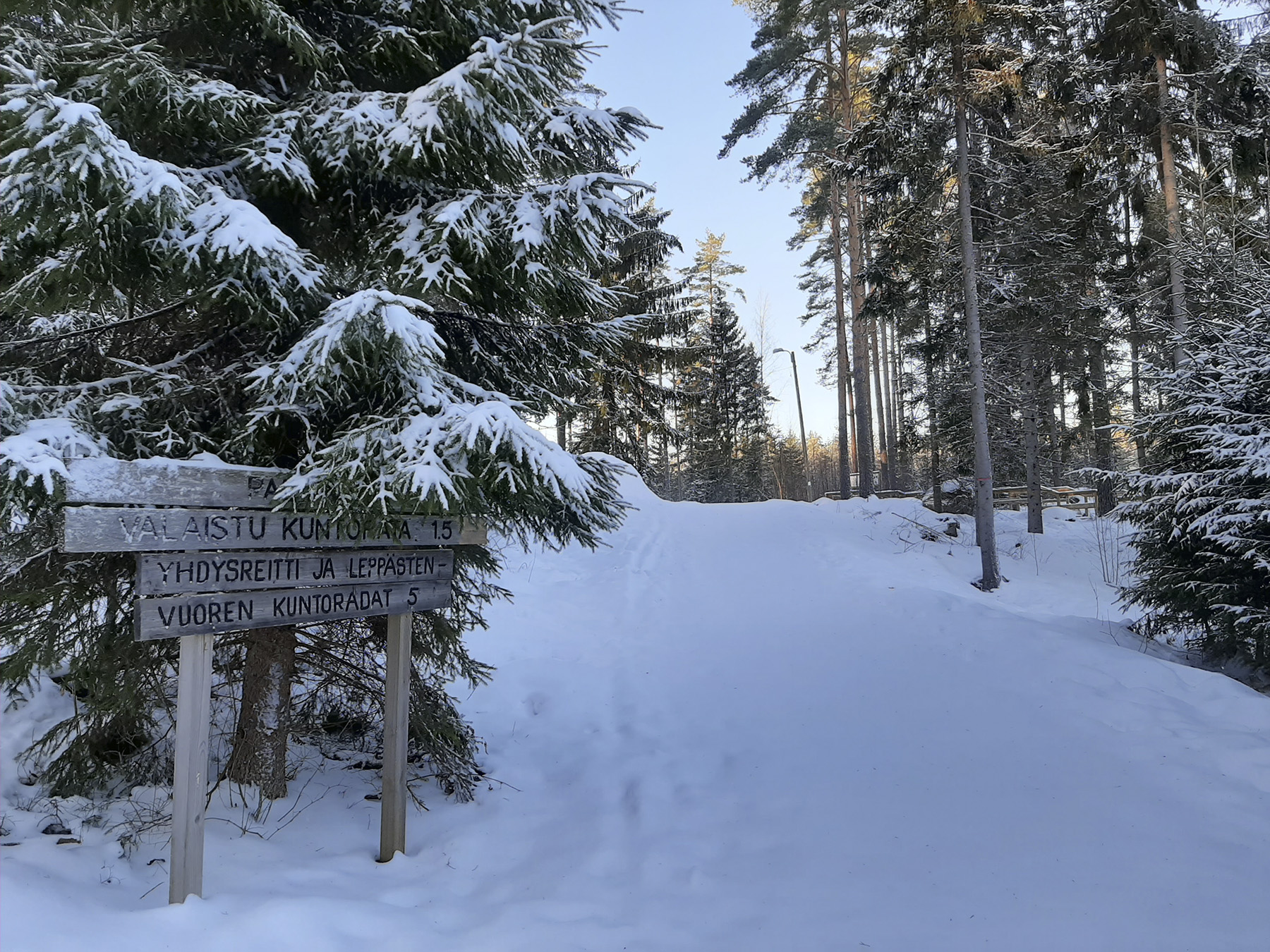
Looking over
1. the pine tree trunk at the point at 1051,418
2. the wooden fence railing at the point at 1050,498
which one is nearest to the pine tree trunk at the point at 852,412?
the wooden fence railing at the point at 1050,498

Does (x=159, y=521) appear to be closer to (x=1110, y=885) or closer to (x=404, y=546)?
(x=404, y=546)

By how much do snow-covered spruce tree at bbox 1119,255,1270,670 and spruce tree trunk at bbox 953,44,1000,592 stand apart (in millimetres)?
3998

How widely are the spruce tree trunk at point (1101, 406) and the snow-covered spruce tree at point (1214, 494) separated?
11.0 meters

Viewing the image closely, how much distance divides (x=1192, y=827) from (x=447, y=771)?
4.28 m

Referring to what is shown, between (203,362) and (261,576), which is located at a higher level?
(203,362)

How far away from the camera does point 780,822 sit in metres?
4.20

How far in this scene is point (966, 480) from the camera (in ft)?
67.4

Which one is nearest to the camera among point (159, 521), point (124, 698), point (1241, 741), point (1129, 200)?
point (159, 521)

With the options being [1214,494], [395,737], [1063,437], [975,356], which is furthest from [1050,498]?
[395,737]

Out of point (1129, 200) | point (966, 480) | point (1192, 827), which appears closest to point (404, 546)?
point (1192, 827)

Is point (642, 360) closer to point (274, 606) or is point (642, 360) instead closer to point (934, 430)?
point (934, 430)

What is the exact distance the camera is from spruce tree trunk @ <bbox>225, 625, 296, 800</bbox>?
160 inches

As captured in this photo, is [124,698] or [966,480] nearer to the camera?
[124,698]

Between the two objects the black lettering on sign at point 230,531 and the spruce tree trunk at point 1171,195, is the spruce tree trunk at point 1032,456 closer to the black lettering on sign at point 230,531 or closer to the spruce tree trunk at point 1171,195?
the spruce tree trunk at point 1171,195
